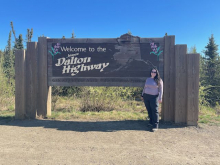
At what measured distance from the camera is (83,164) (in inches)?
125

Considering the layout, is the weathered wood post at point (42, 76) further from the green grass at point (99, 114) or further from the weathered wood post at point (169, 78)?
the weathered wood post at point (169, 78)

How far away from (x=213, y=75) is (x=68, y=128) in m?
17.0

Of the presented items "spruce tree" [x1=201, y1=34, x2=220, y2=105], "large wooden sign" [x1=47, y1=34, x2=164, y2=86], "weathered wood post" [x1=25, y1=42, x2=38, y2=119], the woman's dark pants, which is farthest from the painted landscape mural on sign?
"spruce tree" [x1=201, y1=34, x2=220, y2=105]

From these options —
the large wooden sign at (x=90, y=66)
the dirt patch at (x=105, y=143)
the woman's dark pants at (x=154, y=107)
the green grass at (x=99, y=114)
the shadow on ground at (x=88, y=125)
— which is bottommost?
the dirt patch at (x=105, y=143)

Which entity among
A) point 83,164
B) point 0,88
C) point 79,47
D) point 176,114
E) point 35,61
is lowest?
point 83,164

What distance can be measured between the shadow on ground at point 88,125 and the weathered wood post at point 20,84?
0.34 m

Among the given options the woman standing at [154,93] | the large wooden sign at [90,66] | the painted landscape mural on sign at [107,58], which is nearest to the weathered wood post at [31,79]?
the large wooden sign at [90,66]

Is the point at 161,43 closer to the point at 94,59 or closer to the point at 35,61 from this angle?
the point at 94,59

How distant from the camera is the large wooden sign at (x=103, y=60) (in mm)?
5852

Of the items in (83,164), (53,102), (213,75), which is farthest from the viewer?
(213,75)

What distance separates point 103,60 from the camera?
19.7 feet

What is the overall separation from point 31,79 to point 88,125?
255 cm

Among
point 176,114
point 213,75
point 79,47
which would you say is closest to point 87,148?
point 176,114

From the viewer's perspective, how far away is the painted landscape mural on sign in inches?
230
